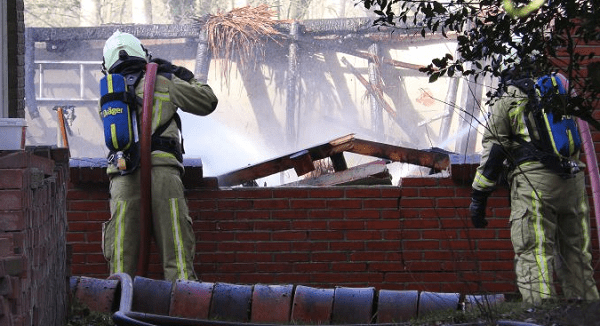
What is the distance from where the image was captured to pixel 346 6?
119 feet

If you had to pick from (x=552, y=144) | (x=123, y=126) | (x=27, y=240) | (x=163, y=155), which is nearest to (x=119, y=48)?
Result: (x=123, y=126)

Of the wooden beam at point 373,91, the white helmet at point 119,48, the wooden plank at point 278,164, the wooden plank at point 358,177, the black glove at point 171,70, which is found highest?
the wooden beam at point 373,91

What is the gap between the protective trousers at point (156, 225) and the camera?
708 cm

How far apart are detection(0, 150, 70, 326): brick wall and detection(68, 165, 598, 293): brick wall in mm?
2998

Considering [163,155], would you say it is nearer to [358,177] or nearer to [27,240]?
[358,177]

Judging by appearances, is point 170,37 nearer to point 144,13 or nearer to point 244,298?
point 144,13

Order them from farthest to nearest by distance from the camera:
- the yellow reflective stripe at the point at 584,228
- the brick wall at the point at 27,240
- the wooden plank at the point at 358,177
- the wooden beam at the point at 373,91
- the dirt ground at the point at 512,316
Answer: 1. the wooden beam at the point at 373,91
2. the wooden plank at the point at 358,177
3. the yellow reflective stripe at the point at 584,228
4. the dirt ground at the point at 512,316
5. the brick wall at the point at 27,240

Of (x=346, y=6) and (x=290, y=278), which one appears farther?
(x=346, y=6)

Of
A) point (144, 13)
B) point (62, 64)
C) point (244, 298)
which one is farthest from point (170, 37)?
point (244, 298)

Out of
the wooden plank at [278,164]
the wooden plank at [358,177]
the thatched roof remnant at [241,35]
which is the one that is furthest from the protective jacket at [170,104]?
the thatched roof remnant at [241,35]

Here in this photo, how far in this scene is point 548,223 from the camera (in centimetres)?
682

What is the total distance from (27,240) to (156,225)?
3.07 metres

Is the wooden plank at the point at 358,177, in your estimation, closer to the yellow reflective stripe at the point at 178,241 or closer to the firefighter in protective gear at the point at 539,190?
the firefighter in protective gear at the point at 539,190

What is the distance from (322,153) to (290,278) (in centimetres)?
106
